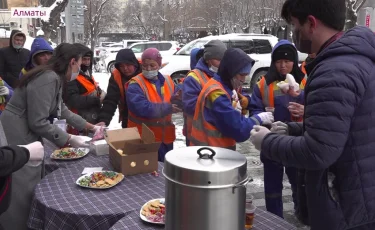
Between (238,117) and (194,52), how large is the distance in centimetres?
263

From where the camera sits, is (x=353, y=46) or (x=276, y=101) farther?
(x=276, y=101)

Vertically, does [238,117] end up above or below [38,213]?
above

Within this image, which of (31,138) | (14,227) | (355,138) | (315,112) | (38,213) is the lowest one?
(14,227)

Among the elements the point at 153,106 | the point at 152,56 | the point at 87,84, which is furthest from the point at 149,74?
the point at 87,84

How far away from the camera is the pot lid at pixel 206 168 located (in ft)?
4.85

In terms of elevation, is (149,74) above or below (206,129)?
above

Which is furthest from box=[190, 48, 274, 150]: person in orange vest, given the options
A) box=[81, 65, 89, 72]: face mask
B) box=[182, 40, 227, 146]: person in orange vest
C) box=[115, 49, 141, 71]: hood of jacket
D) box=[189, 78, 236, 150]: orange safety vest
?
box=[81, 65, 89, 72]: face mask

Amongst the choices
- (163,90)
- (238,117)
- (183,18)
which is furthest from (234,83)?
(183,18)

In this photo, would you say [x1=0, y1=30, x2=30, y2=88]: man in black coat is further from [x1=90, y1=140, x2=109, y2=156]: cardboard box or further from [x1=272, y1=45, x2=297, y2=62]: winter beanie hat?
[x1=272, y1=45, x2=297, y2=62]: winter beanie hat

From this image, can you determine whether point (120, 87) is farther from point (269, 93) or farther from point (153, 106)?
point (269, 93)

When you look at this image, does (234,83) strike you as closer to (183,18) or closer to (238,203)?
(238,203)

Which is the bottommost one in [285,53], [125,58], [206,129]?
[206,129]

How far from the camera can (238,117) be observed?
290 cm

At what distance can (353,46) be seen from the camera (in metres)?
1.54
